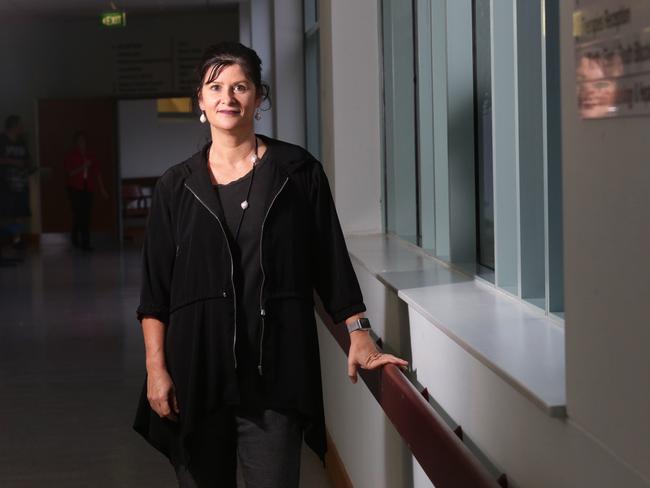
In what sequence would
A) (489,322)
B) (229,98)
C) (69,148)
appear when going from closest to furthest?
(489,322), (229,98), (69,148)

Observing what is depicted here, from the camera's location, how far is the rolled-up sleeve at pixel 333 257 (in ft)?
9.71

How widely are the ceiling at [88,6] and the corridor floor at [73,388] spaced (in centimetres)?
600

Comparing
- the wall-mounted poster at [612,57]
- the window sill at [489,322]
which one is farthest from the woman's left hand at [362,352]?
the wall-mounted poster at [612,57]

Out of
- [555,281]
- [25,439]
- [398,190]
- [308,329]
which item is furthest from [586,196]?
[25,439]

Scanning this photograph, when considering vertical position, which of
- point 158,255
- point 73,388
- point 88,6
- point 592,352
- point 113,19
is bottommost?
point 73,388

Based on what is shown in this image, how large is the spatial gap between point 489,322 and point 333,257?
47cm

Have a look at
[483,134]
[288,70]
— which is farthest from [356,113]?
[288,70]

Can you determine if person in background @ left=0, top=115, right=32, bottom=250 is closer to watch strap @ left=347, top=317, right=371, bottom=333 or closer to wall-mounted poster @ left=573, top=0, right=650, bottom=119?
watch strap @ left=347, top=317, right=371, bottom=333

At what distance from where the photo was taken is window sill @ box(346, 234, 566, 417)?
2.05m

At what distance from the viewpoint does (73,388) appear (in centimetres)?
735

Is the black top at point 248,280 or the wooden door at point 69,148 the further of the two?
the wooden door at point 69,148

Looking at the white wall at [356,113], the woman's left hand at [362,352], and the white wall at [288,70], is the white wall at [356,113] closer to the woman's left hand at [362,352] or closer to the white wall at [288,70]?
the woman's left hand at [362,352]

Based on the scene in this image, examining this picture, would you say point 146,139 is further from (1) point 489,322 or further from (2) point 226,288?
(1) point 489,322

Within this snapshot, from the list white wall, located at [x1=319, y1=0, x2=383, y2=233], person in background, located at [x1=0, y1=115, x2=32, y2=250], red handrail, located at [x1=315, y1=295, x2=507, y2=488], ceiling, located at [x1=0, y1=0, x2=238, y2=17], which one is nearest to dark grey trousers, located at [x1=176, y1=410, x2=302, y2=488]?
red handrail, located at [x1=315, y1=295, x2=507, y2=488]
